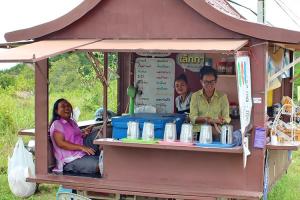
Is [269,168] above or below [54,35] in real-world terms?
below

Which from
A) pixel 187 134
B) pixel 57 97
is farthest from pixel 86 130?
pixel 57 97

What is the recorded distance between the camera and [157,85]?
821 cm

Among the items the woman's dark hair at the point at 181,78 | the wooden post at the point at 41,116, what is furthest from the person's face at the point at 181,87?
the wooden post at the point at 41,116

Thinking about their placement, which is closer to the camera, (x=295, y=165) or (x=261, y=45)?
(x=261, y=45)

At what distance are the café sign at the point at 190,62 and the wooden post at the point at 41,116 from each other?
84.0 inches

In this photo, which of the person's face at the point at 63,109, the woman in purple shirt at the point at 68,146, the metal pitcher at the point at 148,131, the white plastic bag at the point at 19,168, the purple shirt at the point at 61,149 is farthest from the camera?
the white plastic bag at the point at 19,168

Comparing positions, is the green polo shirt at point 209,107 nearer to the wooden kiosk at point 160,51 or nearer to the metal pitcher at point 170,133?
the metal pitcher at point 170,133

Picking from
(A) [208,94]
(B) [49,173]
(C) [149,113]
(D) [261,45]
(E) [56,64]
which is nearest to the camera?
(D) [261,45]

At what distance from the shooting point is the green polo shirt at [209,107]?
21.2 feet

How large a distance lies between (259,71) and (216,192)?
1409 mm

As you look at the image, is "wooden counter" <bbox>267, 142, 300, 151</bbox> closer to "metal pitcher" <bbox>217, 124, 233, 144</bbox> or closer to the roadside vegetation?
"metal pitcher" <bbox>217, 124, 233, 144</bbox>

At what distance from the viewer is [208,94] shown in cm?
652

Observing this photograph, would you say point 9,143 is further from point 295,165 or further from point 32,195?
point 295,165

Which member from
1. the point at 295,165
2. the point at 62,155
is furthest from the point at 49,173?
the point at 295,165
